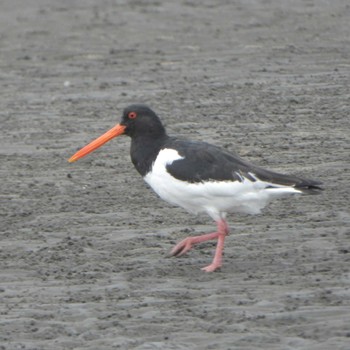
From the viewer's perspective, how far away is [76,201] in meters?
10.3

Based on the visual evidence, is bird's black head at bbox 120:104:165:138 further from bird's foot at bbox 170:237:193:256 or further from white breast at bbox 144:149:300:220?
bird's foot at bbox 170:237:193:256

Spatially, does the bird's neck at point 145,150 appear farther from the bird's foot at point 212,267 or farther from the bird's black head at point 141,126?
the bird's foot at point 212,267

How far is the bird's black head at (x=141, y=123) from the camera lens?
9.21 meters

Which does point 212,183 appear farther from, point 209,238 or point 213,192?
point 209,238

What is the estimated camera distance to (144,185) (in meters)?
10.8

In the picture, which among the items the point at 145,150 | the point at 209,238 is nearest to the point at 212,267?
the point at 209,238

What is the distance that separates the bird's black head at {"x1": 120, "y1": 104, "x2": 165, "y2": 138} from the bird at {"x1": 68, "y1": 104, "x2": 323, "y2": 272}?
0.26 m

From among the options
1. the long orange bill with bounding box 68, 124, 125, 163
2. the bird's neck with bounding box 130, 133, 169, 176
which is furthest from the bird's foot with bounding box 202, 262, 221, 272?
the long orange bill with bounding box 68, 124, 125, 163

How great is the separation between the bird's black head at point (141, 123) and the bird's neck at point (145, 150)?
5cm

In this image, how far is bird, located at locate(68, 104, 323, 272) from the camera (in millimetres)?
8641

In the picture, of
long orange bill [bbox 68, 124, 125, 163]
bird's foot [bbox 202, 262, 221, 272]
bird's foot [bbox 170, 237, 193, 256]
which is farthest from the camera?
long orange bill [bbox 68, 124, 125, 163]

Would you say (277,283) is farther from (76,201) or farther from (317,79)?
(317,79)

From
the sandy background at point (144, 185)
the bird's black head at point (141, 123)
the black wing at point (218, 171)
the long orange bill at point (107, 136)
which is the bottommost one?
the sandy background at point (144, 185)

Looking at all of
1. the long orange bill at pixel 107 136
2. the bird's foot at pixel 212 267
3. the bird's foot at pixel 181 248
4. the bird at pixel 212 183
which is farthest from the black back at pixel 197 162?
the bird's foot at pixel 212 267
